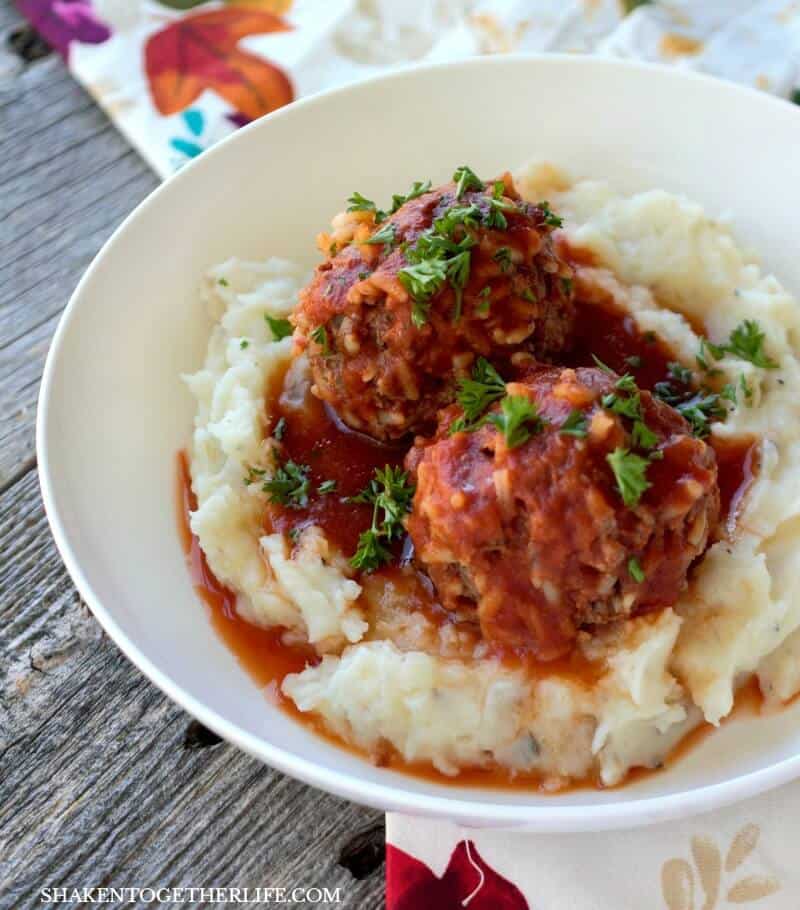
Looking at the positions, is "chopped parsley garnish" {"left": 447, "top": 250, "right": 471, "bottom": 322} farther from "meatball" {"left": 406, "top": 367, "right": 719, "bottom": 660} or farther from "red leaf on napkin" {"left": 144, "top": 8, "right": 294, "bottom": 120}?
"red leaf on napkin" {"left": 144, "top": 8, "right": 294, "bottom": 120}

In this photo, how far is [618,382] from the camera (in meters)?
4.40

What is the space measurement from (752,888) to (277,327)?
3.63 m

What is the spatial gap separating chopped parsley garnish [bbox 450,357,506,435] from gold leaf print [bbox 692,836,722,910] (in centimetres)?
206

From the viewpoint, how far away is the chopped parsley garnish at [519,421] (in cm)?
417

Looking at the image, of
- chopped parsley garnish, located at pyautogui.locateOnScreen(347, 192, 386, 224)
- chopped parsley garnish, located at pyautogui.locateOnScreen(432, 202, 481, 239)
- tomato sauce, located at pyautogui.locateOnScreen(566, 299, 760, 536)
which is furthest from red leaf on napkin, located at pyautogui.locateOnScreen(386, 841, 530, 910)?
chopped parsley garnish, located at pyautogui.locateOnScreen(347, 192, 386, 224)

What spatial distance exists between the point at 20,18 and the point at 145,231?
145 inches

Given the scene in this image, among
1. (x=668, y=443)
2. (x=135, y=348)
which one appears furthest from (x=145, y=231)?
(x=668, y=443)

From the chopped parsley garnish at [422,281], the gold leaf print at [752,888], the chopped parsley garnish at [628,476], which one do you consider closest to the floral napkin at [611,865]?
the gold leaf print at [752,888]

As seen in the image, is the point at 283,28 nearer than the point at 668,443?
No

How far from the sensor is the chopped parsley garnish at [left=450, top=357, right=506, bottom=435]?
14.8 feet

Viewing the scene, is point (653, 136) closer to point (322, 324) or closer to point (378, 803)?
point (322, 324)

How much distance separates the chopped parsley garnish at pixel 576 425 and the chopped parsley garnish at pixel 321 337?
1.32 meters

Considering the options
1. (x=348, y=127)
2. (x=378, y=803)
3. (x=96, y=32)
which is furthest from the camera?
(x=96, y=32)

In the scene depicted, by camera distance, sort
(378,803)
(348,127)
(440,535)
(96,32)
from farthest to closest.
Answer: (96,32) → (348,127) → (440,535) → (378,803)
